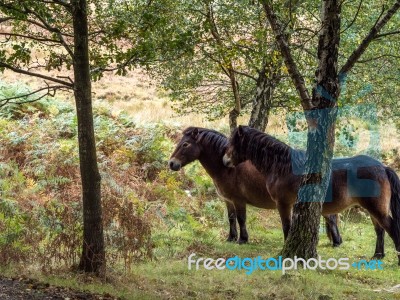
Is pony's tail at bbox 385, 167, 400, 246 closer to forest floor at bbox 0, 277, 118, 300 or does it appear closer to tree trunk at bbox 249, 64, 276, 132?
tree trunk at bbox 249, 64, 276, 132

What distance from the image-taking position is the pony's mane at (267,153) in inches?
316

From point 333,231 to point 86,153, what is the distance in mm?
5548

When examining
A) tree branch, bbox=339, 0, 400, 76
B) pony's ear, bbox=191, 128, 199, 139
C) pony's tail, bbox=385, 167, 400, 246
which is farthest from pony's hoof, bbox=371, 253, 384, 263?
pony's ear, bbox=191, 128, 199, 139

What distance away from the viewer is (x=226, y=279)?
6.40m

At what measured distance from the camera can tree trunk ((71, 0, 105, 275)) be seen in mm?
5488

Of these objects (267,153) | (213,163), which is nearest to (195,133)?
(213,163)

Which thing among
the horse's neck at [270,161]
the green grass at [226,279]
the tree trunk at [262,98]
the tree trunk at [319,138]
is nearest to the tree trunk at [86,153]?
the green grass at [226,279]

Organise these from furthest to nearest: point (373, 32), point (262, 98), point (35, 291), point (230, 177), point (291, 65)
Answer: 1. point (262, 98)
2. point (230, 177)
3. point (291, 65)
4. point (373, 32)
5. point (35, 291)

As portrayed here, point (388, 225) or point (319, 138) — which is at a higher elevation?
point (319, 138)

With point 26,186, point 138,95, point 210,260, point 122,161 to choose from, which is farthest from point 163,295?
point 138,95

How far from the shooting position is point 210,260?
738 cm

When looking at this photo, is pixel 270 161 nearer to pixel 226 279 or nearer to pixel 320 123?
pixel 320 123

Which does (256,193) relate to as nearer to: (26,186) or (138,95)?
(26,186)

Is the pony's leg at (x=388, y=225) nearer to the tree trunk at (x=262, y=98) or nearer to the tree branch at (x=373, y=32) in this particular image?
the tree branch at (x=373, y=32)
